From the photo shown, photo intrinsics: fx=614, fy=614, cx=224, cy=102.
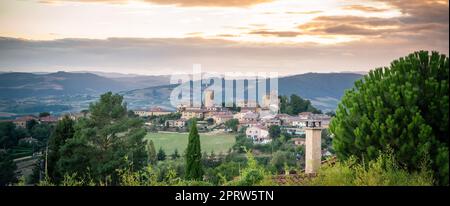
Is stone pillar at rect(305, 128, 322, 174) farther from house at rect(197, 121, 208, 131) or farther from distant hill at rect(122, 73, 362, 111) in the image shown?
house at rect(197, 121, 208, 131)

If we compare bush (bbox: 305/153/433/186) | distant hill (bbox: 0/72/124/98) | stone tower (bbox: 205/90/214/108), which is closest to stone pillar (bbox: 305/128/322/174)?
stone tower (bbox: 205/90/214/108)

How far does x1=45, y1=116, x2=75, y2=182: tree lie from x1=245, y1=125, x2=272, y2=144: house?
13.0 ft

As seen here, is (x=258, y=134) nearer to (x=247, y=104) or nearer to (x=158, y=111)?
(x=247, y=104)

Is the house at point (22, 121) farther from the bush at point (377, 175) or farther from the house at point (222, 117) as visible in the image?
the house at point (222, 117)

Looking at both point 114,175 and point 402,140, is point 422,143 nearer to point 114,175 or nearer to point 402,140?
point 402,140

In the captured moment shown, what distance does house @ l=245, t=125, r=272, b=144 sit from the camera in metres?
14.0

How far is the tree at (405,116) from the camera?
7.01m

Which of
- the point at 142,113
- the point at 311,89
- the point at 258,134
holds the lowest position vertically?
the point at 258,134

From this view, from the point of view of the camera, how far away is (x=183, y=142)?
44.1ft

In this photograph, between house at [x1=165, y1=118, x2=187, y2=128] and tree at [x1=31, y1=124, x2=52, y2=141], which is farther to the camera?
house at [x1=165, y1=118, x2=187, y2=128]

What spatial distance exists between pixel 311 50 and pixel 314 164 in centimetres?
177

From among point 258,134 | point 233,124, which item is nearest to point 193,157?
point 233,124

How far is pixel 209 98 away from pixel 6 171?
4219mm

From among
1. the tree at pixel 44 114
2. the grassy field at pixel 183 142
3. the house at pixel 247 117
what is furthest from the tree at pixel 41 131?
the house at pixel 247 117
